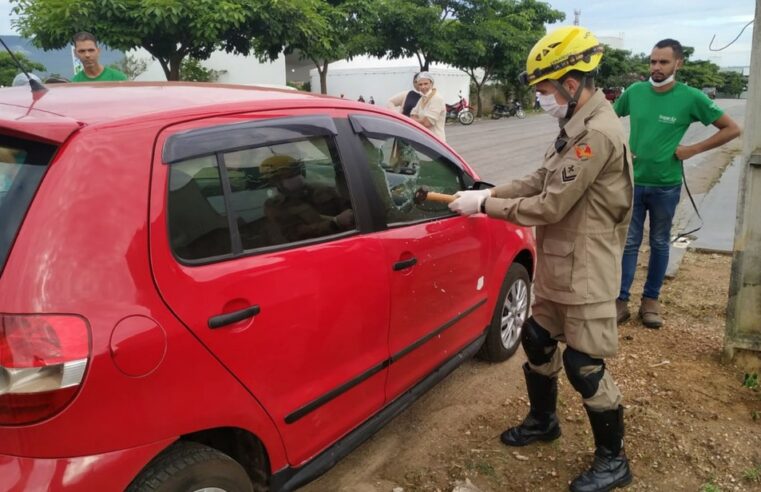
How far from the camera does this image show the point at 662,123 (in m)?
4.04

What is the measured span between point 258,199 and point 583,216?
129 cm

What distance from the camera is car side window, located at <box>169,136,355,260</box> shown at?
1.80m

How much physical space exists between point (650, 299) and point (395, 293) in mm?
2604

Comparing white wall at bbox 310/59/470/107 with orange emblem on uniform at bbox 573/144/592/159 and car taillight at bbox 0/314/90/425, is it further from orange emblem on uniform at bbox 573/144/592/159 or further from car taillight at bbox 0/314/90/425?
car taillight at bbox 0/314/90/425

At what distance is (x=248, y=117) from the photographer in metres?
2.04

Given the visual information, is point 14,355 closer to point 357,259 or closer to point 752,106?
point 357,259

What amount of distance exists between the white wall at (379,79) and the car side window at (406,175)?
107 ft

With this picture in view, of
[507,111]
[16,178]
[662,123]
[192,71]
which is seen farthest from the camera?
[507,111]

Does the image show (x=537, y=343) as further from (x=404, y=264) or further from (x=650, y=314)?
(x=650, y=314)

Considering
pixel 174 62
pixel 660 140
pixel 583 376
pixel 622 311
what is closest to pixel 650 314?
pixel 622 311

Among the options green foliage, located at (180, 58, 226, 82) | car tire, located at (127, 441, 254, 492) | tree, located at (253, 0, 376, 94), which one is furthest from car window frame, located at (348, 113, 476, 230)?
green foliage, located at (180, 58, 226, 82)

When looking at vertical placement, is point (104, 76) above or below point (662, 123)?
above

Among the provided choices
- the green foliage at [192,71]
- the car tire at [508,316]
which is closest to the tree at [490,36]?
the green foliage at [192,71]

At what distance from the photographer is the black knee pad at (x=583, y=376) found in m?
2.51
